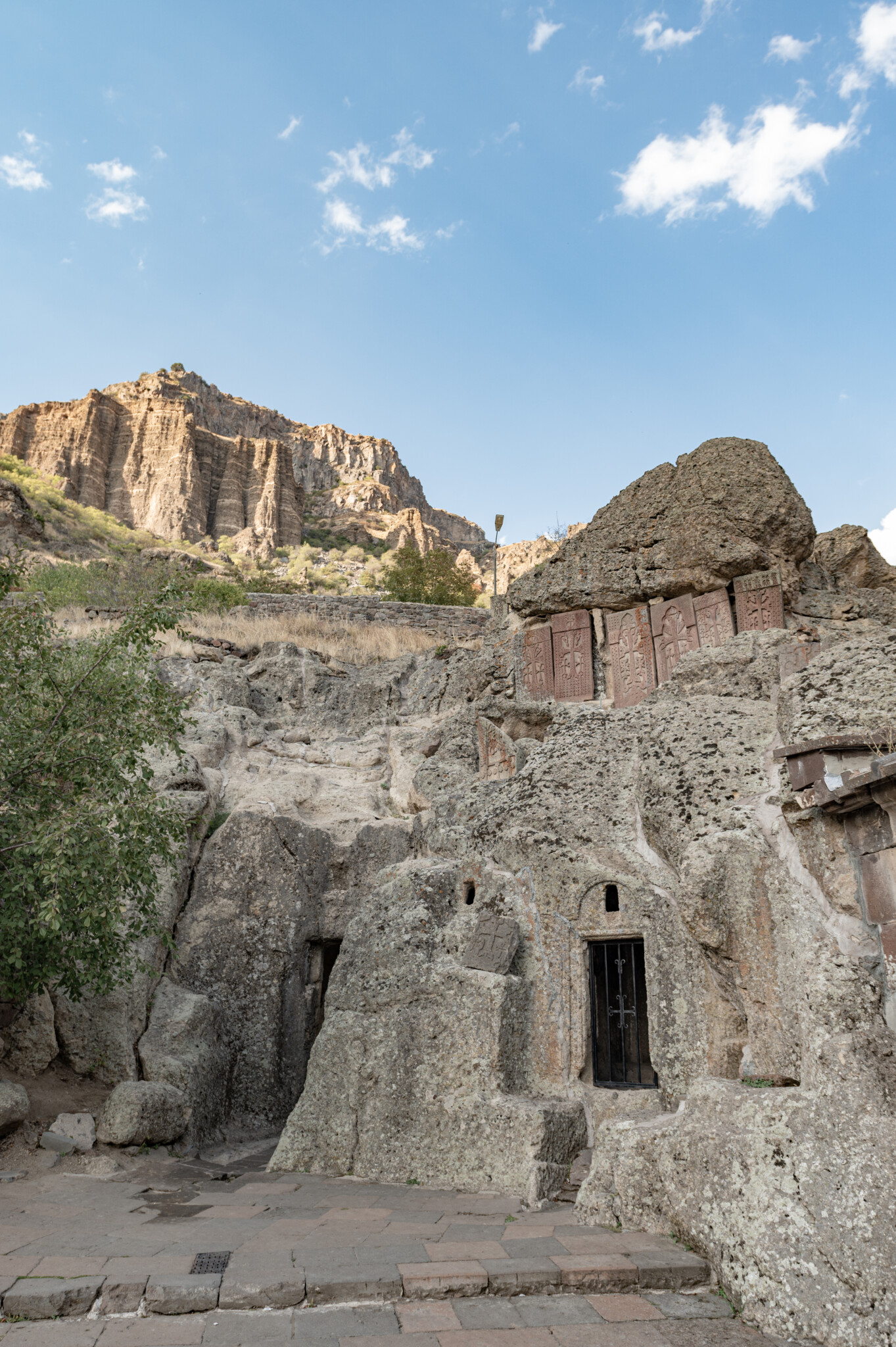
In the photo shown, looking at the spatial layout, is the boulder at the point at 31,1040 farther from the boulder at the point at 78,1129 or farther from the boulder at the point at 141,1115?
the boulder at the point at 141,1115

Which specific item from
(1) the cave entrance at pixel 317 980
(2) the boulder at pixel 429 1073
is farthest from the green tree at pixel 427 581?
(2) the boulder at pixel 429 1073

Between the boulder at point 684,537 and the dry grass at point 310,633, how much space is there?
5739mm

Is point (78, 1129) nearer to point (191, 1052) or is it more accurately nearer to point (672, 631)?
point (191, 1052)

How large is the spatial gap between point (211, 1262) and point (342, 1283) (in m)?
0.83

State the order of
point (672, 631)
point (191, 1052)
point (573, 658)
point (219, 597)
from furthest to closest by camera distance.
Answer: point (219, 597)
point (573, 658)
point (672, 631)
point (191, 1052)

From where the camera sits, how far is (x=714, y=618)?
34.6ft

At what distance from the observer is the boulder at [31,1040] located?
8227 mm

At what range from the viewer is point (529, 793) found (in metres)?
8.66

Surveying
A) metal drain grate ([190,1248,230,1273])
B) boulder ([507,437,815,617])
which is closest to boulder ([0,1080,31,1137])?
metal drain grate ([190,1248,230,1273])

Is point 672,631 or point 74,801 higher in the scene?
point 672,631

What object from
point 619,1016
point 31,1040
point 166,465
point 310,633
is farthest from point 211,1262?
point 166,465

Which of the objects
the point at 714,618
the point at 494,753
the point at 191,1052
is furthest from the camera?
the point at 494,753

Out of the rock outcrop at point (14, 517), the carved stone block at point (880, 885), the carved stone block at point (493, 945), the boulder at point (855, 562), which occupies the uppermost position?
the rock outcrop at point (14, 517)

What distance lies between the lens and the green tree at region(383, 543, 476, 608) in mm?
25781
